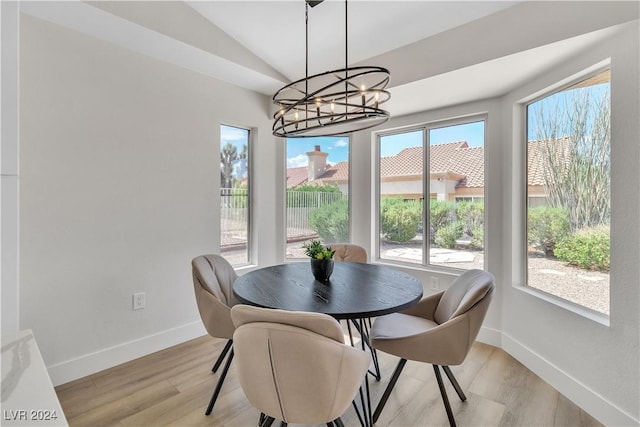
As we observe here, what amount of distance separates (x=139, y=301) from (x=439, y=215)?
2921mm

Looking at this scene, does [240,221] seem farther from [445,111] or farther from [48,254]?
[445,111]

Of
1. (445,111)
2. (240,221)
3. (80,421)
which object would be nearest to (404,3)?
(445,111)

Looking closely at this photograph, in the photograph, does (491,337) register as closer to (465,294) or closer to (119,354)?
(465,294)

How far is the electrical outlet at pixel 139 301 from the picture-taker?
2516 mm

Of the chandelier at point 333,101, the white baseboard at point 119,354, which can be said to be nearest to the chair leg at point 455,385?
the chandelier at point 333,101

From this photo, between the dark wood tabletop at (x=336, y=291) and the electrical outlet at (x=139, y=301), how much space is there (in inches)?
44.7

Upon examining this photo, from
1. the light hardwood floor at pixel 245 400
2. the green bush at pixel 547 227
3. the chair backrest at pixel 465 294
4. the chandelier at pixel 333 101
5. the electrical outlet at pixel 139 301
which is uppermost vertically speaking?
the chandelier at pixel 333 101

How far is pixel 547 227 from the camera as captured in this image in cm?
238

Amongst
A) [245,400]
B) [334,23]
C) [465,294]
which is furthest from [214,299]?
[334,23]

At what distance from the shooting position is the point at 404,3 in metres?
2.17

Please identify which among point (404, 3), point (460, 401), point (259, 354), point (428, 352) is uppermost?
point (404, 3)

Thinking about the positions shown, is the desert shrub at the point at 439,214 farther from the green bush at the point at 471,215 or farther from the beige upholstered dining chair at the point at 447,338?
the beige upholstered dining chair at the point at 447,338

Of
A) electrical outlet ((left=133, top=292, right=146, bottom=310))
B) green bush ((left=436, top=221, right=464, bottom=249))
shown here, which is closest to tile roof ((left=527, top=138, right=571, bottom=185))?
green bush ((left=436, top=221, right=464, bottom=249))

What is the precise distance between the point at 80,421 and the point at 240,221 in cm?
207
